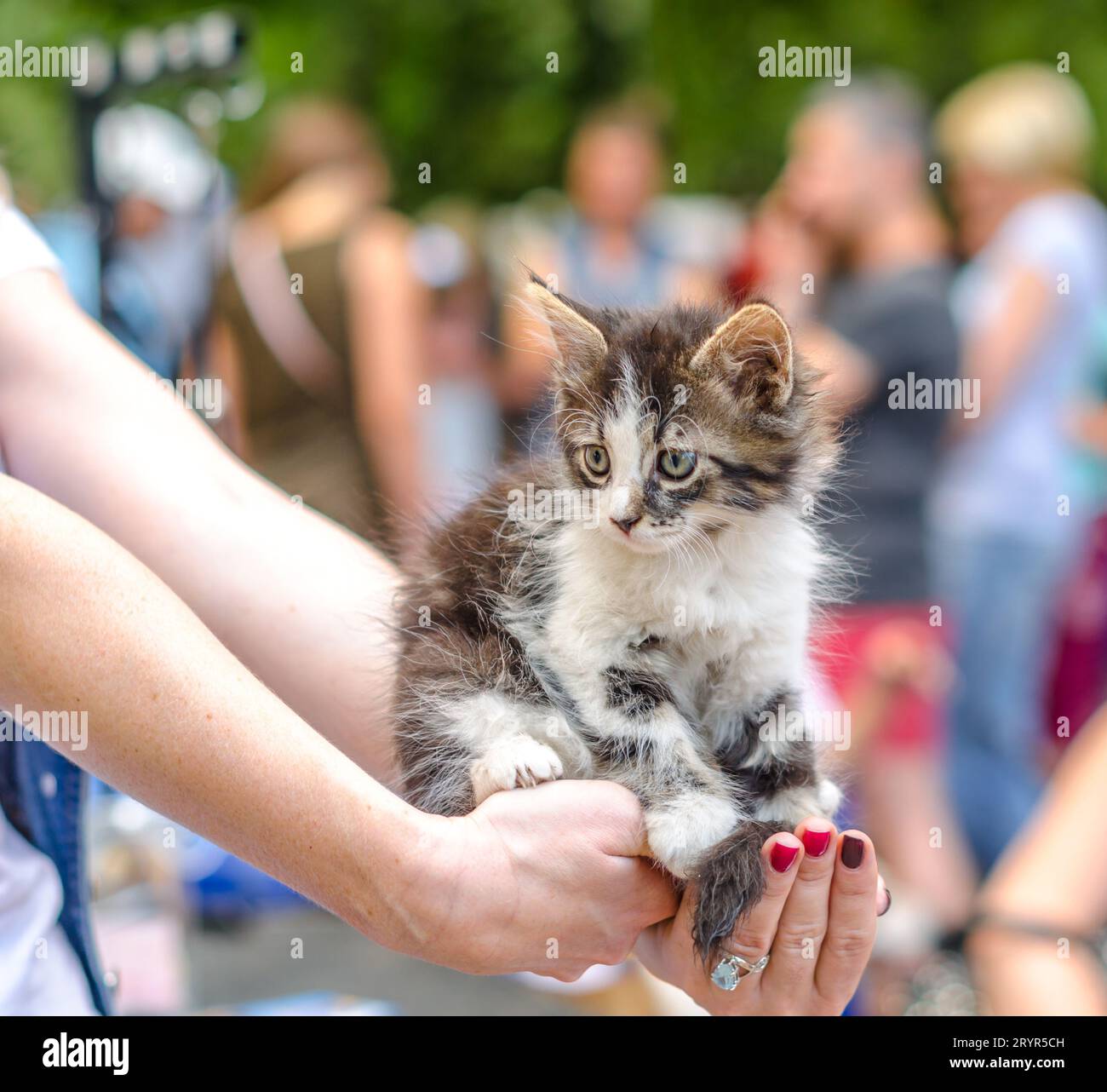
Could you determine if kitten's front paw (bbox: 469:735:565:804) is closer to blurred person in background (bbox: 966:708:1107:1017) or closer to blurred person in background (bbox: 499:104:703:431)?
blurred person in background (bbox: 966:708:1107:1017)

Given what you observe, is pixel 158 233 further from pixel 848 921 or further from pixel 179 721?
pixel 848 921

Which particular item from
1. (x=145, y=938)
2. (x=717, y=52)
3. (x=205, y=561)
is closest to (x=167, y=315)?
(x=145, y=938)

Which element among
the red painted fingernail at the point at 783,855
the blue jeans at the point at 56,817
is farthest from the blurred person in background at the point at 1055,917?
the blue jeans at the point at 56,817

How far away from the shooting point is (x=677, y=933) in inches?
82.5

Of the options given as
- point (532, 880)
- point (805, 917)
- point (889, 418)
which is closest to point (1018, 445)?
point (889, 418)

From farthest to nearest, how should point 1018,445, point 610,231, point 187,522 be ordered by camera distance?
point 610,231
point 1018,445
point 187,522

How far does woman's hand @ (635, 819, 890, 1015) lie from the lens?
194cm

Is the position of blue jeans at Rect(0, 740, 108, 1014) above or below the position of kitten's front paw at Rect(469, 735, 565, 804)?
below

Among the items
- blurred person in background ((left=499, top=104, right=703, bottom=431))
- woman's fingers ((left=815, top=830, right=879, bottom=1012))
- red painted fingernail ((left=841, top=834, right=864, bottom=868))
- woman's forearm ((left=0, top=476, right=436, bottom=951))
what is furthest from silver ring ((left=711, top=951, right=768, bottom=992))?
blurred person in background ((left=499, top=104, right=703, bottom=431))

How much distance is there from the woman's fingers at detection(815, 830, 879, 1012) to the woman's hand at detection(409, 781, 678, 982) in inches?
10.9

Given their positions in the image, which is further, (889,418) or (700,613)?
(889,418)

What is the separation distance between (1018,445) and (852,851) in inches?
183

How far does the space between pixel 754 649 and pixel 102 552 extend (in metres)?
1.02

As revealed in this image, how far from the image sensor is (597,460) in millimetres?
2127
